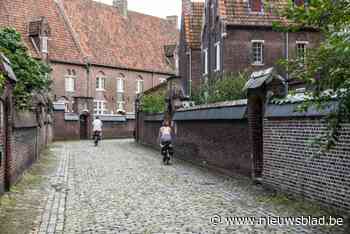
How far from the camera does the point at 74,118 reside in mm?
42781

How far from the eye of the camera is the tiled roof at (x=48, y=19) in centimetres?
4462

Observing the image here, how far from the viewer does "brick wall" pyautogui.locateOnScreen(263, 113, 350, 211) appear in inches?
341

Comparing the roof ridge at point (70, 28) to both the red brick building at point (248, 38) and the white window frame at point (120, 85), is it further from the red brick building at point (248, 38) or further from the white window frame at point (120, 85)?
the red brick building at point (248, 38)

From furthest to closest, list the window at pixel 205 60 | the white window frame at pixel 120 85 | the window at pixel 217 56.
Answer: the white window frame at pixel 120 85, the window at pixel 205 60, the window at pixel 217 56

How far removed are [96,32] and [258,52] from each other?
83.0 feet

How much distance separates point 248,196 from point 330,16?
248 inches

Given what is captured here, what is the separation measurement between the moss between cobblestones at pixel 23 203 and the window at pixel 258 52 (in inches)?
785

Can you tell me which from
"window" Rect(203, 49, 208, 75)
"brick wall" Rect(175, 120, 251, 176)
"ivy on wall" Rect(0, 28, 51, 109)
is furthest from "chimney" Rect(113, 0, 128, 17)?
"ivy on wall" Rect(0, 28, 51, 109)

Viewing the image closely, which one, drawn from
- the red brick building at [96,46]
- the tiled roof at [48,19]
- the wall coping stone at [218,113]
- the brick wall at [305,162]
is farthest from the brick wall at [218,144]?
the red brick building at [96,46]

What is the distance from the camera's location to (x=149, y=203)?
33.6 ft

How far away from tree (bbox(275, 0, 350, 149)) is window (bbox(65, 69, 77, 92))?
43.8 meters

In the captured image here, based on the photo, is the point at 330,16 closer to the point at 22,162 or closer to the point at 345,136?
the point at 345,136

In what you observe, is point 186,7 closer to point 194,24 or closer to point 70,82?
point 194,24

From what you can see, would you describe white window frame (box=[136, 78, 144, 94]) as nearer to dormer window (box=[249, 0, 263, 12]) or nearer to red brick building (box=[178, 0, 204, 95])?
red brick building (box=[178, 0, 204, 95])
